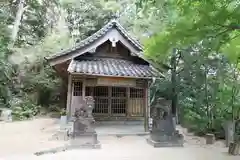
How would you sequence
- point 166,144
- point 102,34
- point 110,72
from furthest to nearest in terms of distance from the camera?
point 102,34, point 110,72, point 166,144

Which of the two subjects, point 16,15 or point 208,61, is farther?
point 16,15

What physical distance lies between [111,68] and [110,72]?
24.9 inches

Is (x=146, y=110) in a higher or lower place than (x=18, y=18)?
lower

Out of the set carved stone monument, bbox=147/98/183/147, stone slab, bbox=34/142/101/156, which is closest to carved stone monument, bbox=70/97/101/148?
stone slab, bbox=34/142/101/156

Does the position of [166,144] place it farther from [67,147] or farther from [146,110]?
[67,147]

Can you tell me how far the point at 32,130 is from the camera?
11.8m

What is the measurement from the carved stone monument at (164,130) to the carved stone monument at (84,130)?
2.03m

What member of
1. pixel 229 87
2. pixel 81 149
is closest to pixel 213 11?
Result: pixel 81 149

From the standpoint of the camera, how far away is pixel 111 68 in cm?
1183

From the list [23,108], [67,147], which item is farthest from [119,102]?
[23,108]

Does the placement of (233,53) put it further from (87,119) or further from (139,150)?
(87,119)

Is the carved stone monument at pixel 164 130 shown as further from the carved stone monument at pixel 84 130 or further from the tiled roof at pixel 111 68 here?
the tiled roof at pixel 111 68

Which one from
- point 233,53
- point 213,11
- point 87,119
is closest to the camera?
point 213,11

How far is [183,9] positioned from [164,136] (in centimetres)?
531
